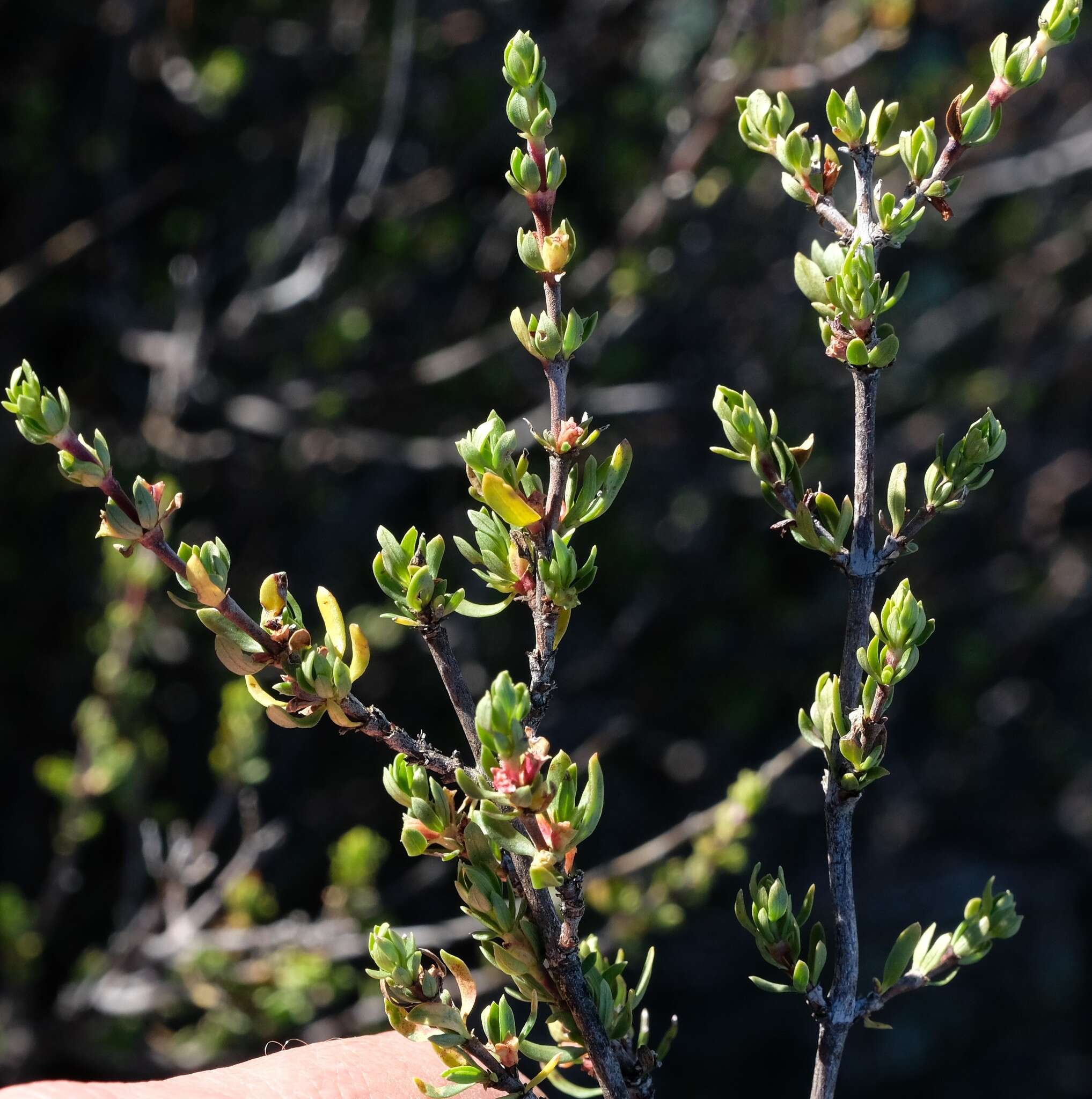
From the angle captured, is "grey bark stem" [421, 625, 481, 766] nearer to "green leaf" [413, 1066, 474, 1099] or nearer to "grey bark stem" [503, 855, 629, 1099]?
"grey bark stem" [503, 855, 629, 1099]

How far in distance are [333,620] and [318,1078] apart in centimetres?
98

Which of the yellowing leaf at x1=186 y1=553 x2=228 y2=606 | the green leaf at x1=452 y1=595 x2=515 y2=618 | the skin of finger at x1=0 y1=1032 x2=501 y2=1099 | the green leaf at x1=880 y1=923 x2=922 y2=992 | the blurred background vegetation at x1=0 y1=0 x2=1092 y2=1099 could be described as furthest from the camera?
the blurred background vegetation at x1=0 y1=0 x2=1092 y2=1099

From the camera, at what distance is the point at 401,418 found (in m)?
4.17

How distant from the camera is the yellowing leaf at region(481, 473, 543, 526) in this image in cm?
104

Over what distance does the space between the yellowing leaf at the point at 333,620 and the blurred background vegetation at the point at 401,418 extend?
5.05ft

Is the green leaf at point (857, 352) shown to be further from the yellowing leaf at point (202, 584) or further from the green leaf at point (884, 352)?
the yellowing leaf at point (202, 584)

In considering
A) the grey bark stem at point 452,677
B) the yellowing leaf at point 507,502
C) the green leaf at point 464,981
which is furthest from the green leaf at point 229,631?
the green leaf at point 464,981

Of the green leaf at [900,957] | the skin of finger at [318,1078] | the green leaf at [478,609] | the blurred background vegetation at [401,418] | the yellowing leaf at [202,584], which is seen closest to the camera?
the yellowing leaf at [202,584]

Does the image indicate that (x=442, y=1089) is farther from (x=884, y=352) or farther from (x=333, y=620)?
(x=884, y=352)

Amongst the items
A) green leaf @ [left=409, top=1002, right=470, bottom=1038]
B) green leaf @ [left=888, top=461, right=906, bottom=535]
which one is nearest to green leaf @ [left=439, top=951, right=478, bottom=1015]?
green leaf @ [left=409, top=1002, right=470, bottom=1038]

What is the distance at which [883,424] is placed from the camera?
538cm

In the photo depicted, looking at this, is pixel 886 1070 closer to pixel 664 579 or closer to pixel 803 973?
pixel 664 579

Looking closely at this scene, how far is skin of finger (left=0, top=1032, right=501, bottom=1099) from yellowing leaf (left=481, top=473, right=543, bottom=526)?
36.4 inches

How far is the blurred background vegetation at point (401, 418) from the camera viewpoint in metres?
3.11
